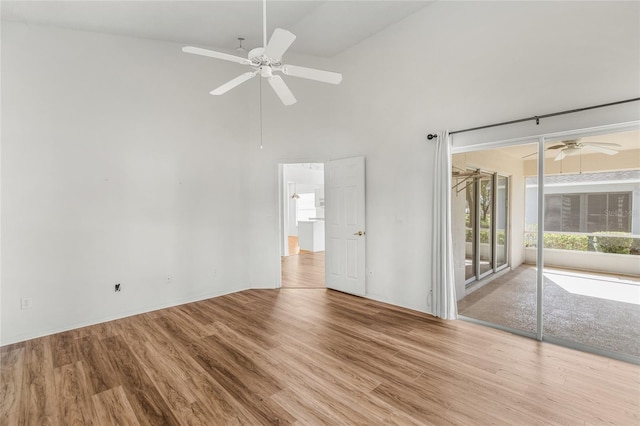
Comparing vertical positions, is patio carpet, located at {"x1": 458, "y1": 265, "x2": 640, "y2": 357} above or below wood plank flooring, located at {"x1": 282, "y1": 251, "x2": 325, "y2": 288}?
above

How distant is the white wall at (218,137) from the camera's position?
3.16 m

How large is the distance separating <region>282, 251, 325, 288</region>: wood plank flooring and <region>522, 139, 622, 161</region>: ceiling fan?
3987 millimetres

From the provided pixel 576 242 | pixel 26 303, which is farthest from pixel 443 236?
pixel 26 303

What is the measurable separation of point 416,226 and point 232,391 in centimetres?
300

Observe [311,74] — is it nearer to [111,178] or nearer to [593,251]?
[111,178]

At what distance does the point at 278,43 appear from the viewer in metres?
2.12

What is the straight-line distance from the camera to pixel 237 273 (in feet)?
17.1

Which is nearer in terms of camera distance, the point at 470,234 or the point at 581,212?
the point at 581,212

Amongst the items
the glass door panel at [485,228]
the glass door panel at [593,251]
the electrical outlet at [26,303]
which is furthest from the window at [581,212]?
the electrical outlet at [26,303]

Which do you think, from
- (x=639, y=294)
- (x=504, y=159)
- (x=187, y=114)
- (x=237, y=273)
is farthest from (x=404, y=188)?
(x=187, y=114)

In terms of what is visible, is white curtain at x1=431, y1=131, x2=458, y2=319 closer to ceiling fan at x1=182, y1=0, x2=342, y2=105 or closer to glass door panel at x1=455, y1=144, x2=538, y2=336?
glass door panel at x1=455, y1=144, x2=538, y2=336

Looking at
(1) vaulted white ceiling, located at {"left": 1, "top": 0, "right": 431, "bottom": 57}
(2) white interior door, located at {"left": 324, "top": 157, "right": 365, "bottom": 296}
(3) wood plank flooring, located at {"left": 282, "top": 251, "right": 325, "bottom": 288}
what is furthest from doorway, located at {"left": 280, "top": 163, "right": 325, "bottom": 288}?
(1) vaulted white ceiling, located at {"left": 1, "top": 0, "right": 431, "bottom": 57}

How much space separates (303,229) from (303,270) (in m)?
3.00

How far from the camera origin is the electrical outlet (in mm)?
3396
